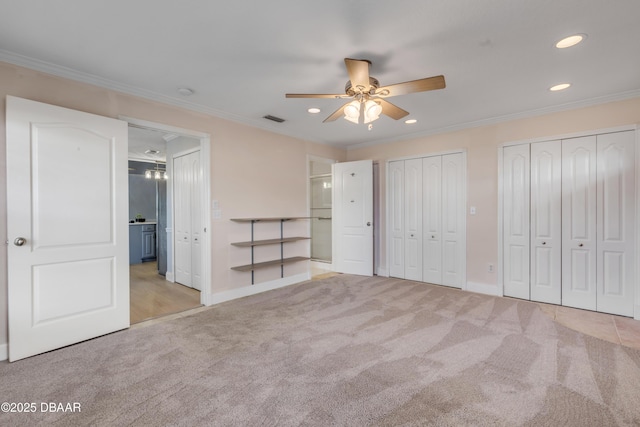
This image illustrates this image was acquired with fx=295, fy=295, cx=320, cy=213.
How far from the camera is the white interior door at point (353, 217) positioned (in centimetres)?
530

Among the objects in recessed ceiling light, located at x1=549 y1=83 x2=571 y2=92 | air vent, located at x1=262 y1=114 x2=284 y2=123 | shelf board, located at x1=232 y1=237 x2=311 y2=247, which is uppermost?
air vent, located at x1=262 y1=114 x2=284 y2=123

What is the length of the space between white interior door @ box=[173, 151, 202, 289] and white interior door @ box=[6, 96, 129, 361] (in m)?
1.45

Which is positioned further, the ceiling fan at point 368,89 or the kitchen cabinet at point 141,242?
the kitchen cabinet at point 141,242

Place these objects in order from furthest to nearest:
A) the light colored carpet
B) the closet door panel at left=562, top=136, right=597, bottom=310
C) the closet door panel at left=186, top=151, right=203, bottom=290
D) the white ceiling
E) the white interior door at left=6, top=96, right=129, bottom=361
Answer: the closet door panel at left=186, top=151, right=203, bottom=290 < the closet door panel at left=562, top=136, right=597, bottom=310 < the white interior door at left=6, top=96, right=129, bottom=361 < the white ceiling < the light colored carpet

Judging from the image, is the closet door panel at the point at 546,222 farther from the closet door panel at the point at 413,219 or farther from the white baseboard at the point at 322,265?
the white baseboard at the point at 322,265

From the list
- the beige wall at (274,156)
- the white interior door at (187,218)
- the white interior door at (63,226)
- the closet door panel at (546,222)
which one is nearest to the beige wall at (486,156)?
the beige wall at (274,156)

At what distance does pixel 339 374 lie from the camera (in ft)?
7.04

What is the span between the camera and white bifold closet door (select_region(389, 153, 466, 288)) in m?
4.53

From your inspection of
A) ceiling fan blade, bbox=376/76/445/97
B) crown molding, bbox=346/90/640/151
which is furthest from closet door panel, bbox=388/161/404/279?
ceiling fan blade, bbox=376/76/445/97

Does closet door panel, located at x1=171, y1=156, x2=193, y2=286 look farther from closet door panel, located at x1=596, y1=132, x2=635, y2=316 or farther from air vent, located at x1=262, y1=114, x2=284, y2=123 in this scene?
closet door panel, located at x1=596, y1=132, x2=635, y2=316

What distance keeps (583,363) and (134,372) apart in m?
3.41

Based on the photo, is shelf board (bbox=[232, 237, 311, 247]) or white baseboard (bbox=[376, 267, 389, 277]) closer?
shelf board (bbox=[232, 237, 311, 247])

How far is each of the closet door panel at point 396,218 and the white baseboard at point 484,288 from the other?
3.63 feet

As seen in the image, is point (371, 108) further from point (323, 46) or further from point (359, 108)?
point (323, 46)
